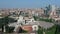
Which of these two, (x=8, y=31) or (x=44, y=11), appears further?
(x=44, y=11)

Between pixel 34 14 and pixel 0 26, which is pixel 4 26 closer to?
pixel 0 26

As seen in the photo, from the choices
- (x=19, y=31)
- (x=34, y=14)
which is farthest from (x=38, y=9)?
(x=19, y=31)

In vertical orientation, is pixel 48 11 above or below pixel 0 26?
above

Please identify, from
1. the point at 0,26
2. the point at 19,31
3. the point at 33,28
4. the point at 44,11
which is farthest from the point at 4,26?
the point at 44,11

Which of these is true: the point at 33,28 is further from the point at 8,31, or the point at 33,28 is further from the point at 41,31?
the point at 8,31

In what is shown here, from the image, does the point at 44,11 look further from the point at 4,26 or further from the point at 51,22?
the point at 4,26

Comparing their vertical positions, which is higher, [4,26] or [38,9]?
[38,9]

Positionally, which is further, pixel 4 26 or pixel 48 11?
pixel 48 11

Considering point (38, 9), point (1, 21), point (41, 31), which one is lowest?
point (41, 31)
